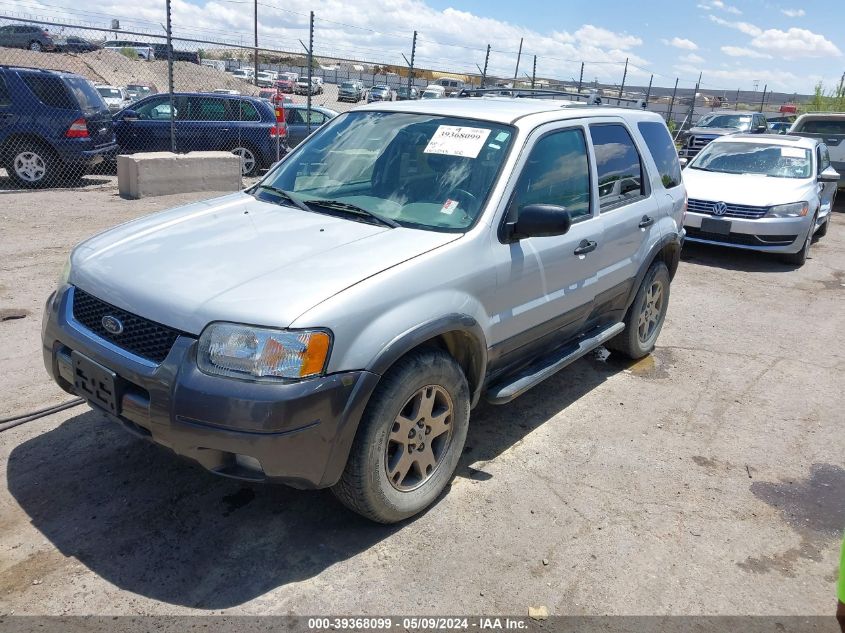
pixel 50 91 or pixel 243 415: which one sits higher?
pixel 50 91

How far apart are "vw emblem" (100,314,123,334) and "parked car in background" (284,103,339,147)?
12.1 meters

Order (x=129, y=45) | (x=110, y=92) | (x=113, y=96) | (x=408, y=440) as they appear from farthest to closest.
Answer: (x=113, y=96) → (x=110, y=92) → (x=129, y=45) → (x=408, y=440)

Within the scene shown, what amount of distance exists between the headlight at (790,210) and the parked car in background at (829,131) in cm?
650

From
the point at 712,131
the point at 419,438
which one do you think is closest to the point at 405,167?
the point at 419,438

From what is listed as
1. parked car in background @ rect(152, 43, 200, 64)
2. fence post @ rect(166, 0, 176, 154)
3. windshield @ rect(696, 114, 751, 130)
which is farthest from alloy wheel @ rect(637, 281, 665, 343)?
windshield @ rect(696, 114, 751, 130)

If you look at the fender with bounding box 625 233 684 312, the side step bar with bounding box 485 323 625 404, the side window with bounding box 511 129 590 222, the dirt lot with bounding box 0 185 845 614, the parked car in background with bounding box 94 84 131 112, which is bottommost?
the dirt lot with bounding box 0 185 845 614

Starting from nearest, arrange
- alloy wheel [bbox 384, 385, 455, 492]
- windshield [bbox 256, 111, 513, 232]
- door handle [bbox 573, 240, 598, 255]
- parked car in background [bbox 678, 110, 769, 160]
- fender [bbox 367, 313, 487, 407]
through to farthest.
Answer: fender [bbox 367, 313, 487, 407], alloy wheel [bbox 384, 385, 455, 492], windshield [bbox 256, 111, 513, 232], door handle [bbox 573, 240, 598, 255], parked car in background [bbox 678, 110, 769, 160]

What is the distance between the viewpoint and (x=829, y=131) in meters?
15.4

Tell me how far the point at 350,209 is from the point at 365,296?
969 millimetres

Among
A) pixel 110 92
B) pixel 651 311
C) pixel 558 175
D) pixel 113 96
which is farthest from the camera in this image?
pixel 113 96

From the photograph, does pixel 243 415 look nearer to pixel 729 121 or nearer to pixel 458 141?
pixel 458 141

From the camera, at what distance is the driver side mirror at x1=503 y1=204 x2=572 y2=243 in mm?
3428

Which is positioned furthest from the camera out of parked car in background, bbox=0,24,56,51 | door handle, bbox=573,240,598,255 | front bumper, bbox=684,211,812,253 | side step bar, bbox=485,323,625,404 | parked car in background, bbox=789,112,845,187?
parked car in background, bbox=0,24,56,51

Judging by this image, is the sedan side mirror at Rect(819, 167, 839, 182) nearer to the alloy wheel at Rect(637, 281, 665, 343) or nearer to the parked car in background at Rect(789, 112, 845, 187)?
the parked car in background at Rect(789, 112, 845, 187)
